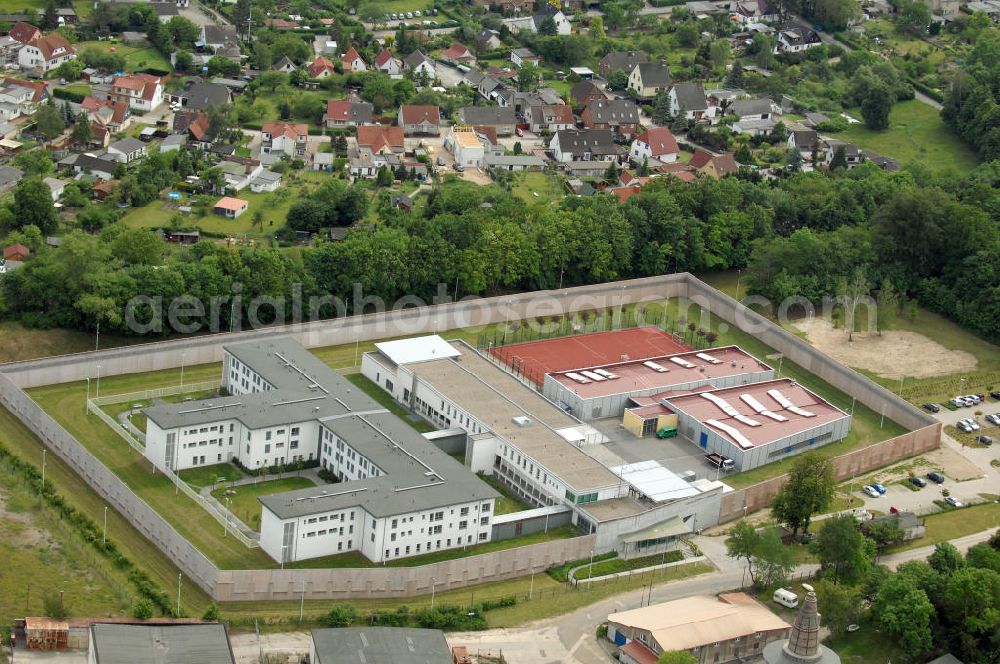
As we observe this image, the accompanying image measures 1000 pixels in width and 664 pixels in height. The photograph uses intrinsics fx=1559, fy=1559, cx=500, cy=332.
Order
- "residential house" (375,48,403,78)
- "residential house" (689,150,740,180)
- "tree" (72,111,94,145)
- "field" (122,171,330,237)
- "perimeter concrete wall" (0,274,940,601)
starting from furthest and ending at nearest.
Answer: "residential house" (375,48,403,78), "residential house" (689,150,740,180), "tree" (72,111,94,145), "field" (122,171,330,237), "perimeter concrete wall" (0,274,940,601)


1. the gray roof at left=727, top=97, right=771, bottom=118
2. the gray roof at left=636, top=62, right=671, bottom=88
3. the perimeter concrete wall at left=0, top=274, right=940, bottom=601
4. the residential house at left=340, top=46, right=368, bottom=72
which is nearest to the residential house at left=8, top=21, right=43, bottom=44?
the residential house at left=340, top=46, right=368, bottom=72

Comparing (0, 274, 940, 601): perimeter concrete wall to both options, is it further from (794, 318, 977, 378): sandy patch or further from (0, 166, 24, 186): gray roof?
(0, 166, 24, 186): gray roof

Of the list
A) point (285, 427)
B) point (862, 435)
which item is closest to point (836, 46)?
point (862, 435)

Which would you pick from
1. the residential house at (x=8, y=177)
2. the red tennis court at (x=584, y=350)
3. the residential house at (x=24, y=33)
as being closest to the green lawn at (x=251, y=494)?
→ the red tennis court at (x=584, y=350)

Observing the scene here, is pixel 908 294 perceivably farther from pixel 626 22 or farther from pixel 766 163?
pixel 626 22

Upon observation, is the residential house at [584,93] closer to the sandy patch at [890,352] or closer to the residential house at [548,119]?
the residential house at [548,119]

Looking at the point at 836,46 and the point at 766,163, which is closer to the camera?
the point at 766,163
